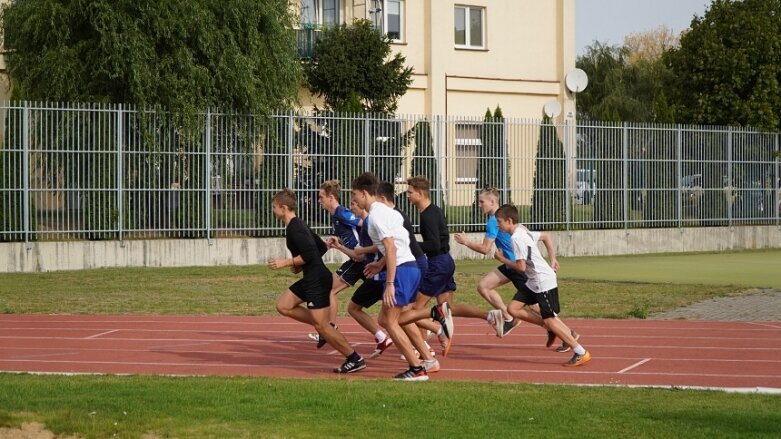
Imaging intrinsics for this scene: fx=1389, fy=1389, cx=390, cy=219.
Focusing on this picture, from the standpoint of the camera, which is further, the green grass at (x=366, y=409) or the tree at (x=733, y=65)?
the tree at (x=733, y=65)

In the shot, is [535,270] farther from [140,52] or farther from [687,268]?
[140,52]

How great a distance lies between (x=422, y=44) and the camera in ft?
148

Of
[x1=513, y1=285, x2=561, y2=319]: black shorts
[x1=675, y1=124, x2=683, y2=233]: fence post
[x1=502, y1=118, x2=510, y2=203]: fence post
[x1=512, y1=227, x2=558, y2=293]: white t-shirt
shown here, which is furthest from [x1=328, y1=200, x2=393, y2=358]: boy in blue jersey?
[x1=675, y1=124, x2=683, y2=233]: fence post

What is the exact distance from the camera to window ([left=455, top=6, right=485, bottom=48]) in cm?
4622

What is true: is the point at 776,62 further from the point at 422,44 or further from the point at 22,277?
the point at 22,277

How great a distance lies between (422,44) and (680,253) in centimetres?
1419

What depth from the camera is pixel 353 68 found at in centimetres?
3975

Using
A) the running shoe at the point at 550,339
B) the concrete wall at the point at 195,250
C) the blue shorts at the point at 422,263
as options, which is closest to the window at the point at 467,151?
the concrete wall at the point at 195,250

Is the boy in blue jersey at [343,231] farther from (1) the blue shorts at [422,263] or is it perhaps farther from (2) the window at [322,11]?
(2) the window at [322,11]

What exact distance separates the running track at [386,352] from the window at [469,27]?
28636 mm

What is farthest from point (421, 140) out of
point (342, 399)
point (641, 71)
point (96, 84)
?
point (641, 71)

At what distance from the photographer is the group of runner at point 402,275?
41.3ft

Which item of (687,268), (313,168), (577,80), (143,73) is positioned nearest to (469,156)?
(313,168)

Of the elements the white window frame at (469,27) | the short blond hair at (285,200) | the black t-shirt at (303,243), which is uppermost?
the white window frame at (469,27)
